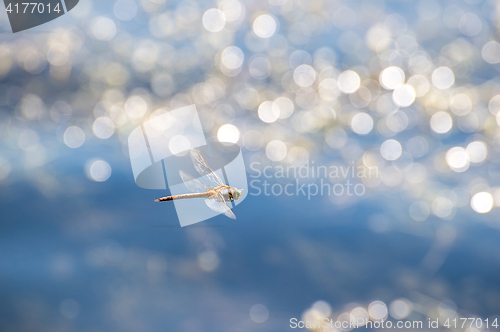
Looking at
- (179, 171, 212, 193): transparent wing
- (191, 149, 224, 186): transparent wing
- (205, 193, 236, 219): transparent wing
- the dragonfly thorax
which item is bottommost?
(205, 193, 236, 219): transparent wing

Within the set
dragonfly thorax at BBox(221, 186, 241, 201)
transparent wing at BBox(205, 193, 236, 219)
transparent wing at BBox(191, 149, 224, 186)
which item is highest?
transparent wing at BBox(191, 149, 224, 186)

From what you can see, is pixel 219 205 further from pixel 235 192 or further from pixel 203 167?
pixel 203 167

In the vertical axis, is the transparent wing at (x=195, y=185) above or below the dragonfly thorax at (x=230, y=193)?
above

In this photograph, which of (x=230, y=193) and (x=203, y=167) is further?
(x=203, y=167)

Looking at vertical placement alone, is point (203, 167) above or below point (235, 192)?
above

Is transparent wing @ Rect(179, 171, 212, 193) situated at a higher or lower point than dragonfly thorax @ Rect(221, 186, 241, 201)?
higher

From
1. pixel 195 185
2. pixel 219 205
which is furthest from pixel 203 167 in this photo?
pixel 219 205

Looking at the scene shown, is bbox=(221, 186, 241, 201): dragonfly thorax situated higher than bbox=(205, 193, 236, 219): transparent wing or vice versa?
bbox=(221, 186, 241, 201): dragonfly thorax

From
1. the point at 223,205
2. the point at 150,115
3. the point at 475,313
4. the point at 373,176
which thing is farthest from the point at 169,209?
the point at 475,313

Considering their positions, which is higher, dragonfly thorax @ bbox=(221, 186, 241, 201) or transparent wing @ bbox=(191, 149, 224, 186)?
transparent wing @ bbox=(191, 149, 224, 186)
